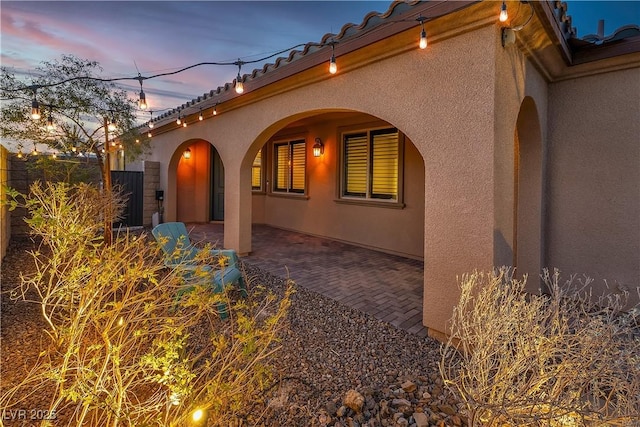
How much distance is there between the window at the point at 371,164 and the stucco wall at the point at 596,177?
331cm

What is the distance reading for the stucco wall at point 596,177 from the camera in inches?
174

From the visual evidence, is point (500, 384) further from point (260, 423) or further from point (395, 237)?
point (395, 237)

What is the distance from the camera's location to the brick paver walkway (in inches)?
180

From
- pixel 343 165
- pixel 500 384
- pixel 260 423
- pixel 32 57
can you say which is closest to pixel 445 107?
pixel 500 384

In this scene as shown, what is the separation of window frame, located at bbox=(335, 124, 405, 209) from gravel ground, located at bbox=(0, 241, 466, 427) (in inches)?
151

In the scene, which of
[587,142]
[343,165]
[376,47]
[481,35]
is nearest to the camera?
[481,35]

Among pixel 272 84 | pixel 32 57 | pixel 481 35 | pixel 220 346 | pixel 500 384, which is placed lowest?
pixel 500 384

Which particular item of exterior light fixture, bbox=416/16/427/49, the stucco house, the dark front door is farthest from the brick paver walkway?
exterior light fixture, bbox=416/16/427/49

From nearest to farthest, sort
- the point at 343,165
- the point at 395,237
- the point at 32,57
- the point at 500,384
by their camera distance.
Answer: the point at 500,384 → the point at 32,57 → the point at 395,237 → the point at 343,165

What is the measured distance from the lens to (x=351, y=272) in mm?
6285

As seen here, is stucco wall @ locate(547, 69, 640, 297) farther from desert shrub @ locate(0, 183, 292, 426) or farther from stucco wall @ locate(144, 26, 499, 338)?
desert shrub @ locate(0, 183, 292, 426)

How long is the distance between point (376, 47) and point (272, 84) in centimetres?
243

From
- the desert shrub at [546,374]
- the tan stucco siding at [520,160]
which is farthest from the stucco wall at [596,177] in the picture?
the desert shrub at [546,374]

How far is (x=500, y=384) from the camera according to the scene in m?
2.01
